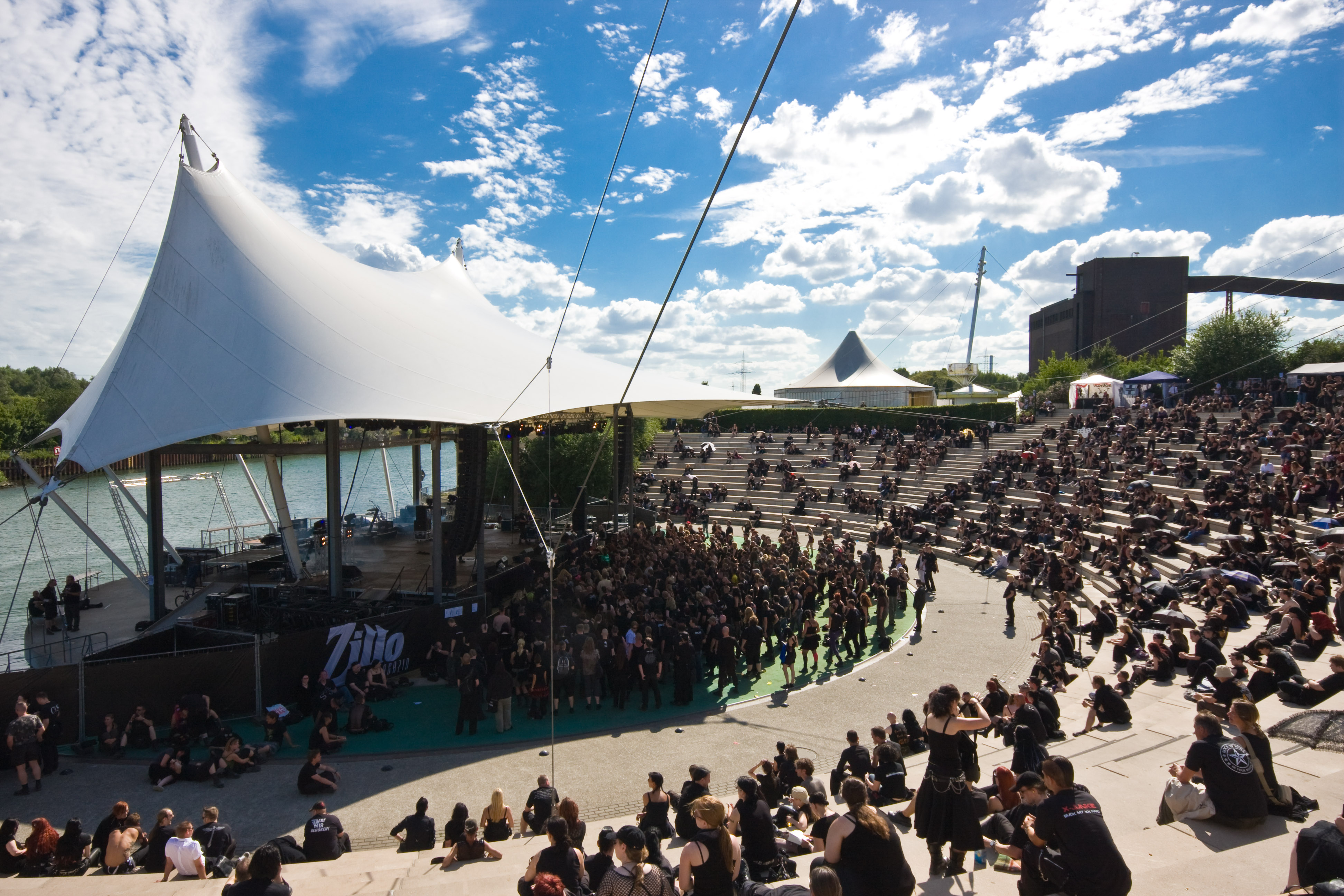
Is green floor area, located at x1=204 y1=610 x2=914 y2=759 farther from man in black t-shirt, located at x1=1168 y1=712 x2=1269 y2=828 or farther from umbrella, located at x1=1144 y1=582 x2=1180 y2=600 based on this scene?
man in black t-shirt, located at x1=1168 y1=712 x2=1269 y2=828

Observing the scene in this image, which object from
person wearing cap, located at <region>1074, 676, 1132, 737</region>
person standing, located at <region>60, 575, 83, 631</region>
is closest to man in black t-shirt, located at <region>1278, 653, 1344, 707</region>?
person wearing cap, located at <region>1074, 676, 1132, 737</region>

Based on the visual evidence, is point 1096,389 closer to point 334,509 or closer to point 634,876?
point 334,509

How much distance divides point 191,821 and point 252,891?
4722 millimetres

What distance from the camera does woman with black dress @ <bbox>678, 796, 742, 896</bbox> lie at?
3.97 meters

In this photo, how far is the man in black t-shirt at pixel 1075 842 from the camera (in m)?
3.55

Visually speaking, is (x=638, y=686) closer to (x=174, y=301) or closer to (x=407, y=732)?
(x=407, y=732)

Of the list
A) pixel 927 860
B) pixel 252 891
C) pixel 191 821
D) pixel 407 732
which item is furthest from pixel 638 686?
pixel 252 891

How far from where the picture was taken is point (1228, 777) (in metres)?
4.89

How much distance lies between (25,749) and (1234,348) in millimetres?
49549

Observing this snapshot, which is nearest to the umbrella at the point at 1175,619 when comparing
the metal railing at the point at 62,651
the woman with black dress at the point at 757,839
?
the woman with black dress at the point at 757,839

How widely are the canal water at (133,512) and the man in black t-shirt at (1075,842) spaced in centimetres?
1490

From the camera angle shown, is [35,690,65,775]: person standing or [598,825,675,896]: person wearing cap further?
[35,690,65,775]: person standing

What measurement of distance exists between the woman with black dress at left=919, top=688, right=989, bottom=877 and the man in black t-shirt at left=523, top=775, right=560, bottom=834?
319cm

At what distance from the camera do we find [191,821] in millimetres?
7715
